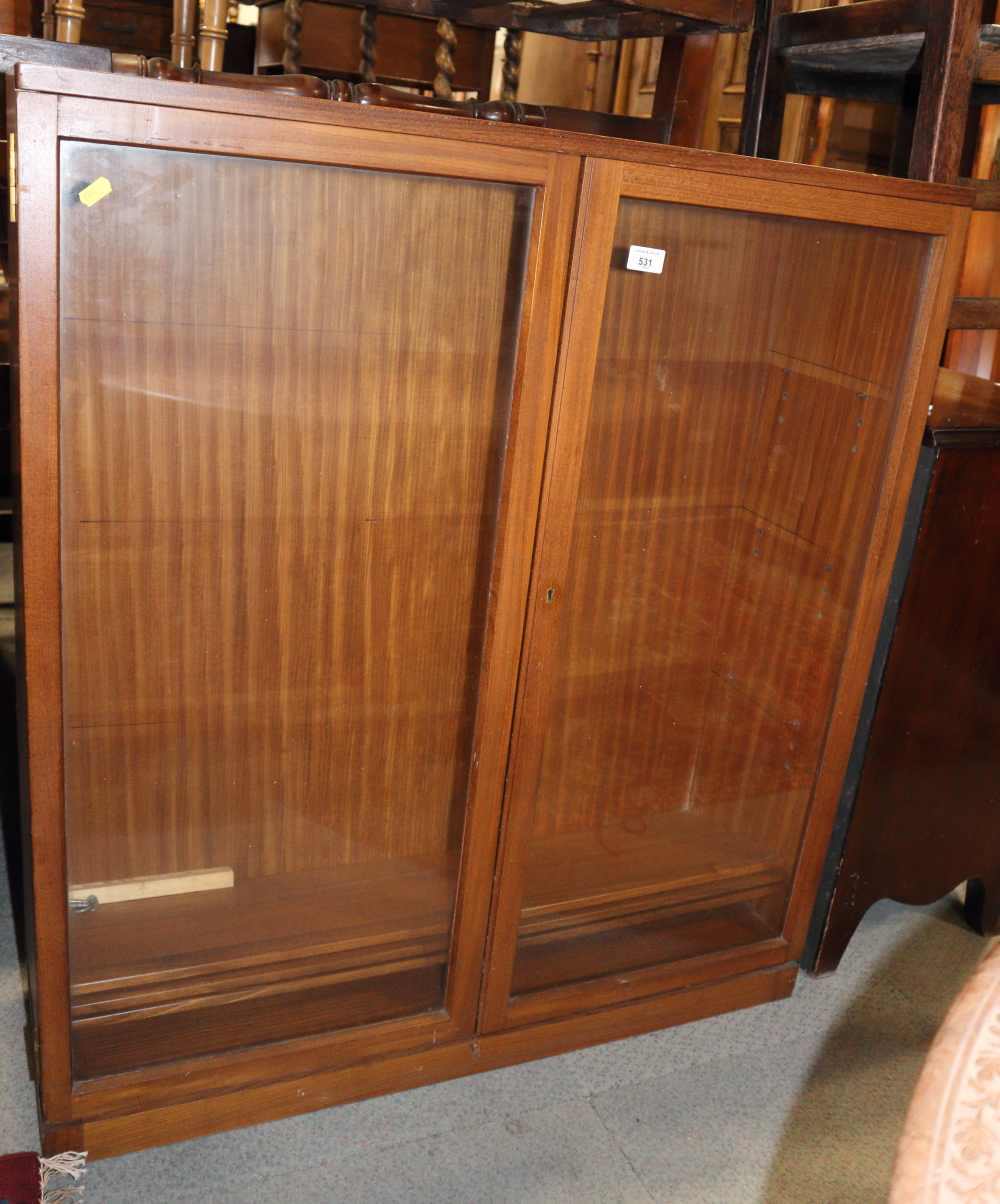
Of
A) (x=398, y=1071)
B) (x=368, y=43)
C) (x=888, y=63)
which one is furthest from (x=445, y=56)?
(x=398, y=1071)

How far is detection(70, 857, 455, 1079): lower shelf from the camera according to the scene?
1.45 metres

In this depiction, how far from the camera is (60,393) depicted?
3.85 ft

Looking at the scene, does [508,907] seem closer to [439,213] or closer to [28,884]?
[28,884]

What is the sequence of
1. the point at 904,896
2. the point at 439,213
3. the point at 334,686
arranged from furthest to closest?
the point at 904,896 < the point at 334,686 < the point at 439,213

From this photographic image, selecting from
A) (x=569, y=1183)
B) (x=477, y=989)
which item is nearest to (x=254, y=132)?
(x=477, y=989)

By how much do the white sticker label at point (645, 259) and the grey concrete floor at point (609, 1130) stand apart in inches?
42.5

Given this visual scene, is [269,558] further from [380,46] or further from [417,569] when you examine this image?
[380,46]

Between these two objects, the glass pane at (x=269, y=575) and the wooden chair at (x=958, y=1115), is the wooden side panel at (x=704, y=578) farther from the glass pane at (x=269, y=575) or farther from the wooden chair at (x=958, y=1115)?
the wooden chair at (x=958, y=1115)

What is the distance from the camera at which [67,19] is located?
127 cm

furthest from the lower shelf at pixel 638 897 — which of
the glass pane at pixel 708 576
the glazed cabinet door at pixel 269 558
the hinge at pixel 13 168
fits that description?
the hinge at pixel 13 168

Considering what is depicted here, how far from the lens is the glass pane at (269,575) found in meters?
1.23

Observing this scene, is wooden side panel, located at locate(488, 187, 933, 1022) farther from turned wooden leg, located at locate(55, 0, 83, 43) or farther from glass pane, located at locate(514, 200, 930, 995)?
turned wooden leg, located at locate(55, 0, 83, 43)

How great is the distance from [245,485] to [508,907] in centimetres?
74

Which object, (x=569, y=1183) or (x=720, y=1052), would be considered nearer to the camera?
(x=569, y=1183)
